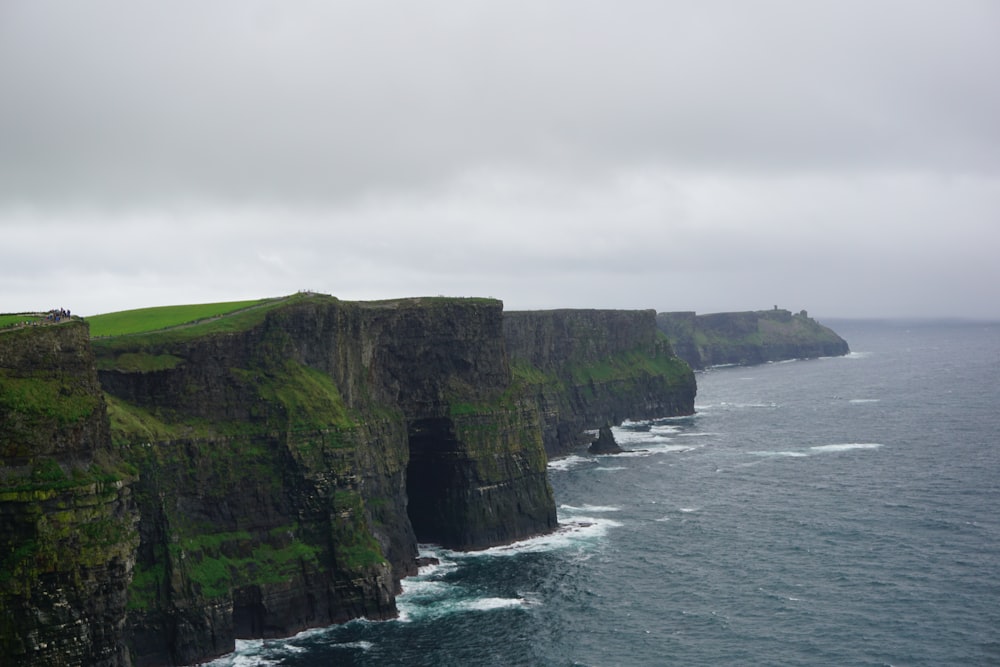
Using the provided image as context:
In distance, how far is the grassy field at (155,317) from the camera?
91312mm

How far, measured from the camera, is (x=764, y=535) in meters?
106

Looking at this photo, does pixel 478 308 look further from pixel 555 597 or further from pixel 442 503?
pixel 555 597

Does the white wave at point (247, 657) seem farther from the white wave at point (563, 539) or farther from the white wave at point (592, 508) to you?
the white wave at point (592, 508)

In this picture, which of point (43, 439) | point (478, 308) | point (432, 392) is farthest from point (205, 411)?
point (478, 308)

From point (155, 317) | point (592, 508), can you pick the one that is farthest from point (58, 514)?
point (592, 508)

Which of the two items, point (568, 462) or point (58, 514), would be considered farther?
point (568, 462)

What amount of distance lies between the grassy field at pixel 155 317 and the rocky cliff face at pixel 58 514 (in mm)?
23817

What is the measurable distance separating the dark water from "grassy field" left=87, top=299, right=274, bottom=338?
33.0 metres

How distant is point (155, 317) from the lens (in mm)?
98625

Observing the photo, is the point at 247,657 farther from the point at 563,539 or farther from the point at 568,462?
the point at 568,462

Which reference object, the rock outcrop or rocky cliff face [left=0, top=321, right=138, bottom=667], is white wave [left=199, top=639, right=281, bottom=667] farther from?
the rock outcrop

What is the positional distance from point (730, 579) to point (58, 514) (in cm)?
6034

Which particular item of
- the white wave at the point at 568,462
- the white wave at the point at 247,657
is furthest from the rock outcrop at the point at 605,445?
the white wave at the point at 247,657

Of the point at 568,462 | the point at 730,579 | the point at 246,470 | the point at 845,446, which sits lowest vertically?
the point at 730,579
